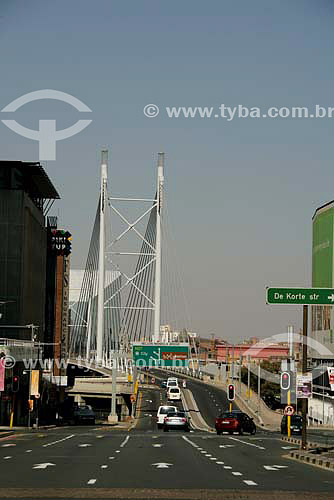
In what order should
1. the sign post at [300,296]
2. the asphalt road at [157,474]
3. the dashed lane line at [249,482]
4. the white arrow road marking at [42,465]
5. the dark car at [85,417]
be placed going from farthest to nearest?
the dark car at [85,417] < the sign post at [300,296] < the white arrow road marking at [42,465] < the dashed lane line at [249,482] < the asphalt road at [157,474]

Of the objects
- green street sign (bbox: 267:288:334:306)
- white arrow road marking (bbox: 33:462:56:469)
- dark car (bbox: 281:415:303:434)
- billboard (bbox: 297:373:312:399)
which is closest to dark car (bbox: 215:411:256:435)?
dark car (bbox: 281:415:303:434)

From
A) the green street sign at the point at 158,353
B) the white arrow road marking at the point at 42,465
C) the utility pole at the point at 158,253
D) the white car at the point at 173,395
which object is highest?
the utility pole at the point at 158,253

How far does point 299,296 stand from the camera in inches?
1399

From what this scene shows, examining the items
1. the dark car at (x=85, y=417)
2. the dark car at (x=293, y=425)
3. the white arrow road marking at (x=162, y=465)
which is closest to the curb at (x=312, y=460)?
the white arrow road marking at (x=162, y=465)

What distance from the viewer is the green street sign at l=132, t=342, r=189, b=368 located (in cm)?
9506

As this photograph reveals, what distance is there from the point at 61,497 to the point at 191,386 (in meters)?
133

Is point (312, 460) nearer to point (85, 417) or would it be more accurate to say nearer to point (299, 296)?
point (299, 296)

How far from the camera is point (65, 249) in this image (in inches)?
6467

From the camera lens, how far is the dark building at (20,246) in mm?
120750

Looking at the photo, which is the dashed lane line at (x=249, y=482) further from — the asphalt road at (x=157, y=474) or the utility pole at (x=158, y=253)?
the utility pole at (x=158, y=253)

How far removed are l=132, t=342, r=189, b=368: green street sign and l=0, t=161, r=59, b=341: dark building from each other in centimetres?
2254

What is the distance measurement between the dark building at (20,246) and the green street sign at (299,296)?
79890mm

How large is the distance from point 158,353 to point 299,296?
60.7m

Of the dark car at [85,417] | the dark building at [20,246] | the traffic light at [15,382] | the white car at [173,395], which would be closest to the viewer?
the traffic light at [15,382]
